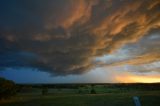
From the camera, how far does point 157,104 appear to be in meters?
45.3

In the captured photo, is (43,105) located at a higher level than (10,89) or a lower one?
lower

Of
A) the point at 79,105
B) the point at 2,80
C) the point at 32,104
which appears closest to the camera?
the point at 79,105

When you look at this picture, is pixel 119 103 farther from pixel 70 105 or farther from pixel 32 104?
pixel 32 104

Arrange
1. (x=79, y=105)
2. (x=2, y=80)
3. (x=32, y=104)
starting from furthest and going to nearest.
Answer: (x=2, y=80) < (x=32, y=104) < (x=79, y=105)

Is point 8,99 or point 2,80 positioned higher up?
point 2,80

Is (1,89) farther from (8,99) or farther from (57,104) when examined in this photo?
(57,104)

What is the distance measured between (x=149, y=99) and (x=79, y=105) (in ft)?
49.2

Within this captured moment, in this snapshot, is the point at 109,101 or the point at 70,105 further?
the point at 109,101

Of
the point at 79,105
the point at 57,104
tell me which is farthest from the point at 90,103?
the point at 57,104

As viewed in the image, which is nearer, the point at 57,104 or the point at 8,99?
the point at 57,104

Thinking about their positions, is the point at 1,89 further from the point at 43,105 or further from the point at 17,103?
the point at 43,105

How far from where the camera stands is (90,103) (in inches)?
1870

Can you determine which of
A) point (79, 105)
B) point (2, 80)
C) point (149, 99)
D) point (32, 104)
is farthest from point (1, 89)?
point (149, 99)

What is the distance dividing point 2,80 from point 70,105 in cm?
1594
